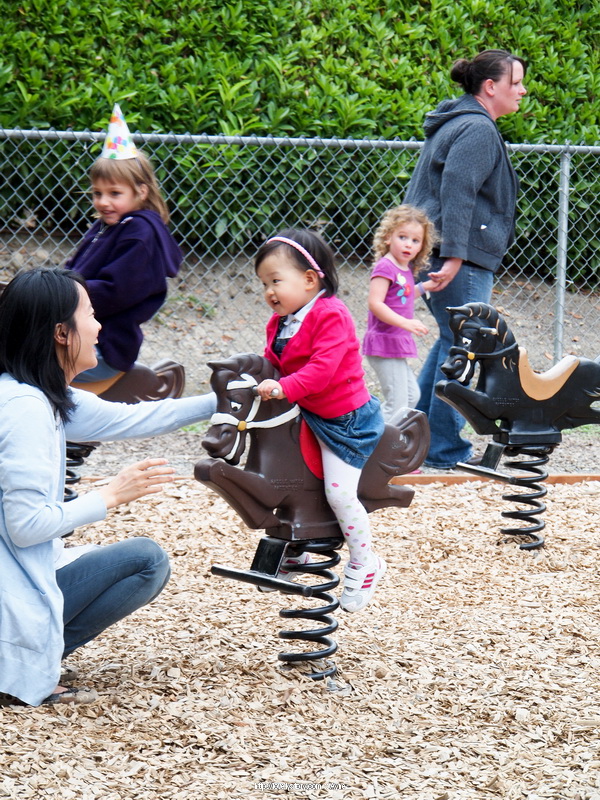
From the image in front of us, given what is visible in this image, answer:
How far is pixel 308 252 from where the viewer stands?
307 centimetres

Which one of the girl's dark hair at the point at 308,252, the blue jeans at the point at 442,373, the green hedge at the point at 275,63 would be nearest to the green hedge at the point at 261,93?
the green hedge at the point at 275,63

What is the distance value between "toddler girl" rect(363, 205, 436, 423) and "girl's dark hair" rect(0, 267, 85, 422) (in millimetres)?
2795

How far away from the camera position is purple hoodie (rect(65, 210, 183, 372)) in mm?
4254

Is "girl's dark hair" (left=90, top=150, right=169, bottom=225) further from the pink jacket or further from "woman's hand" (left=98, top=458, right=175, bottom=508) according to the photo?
"woman's hand" (left=98, top=458, right=175, bottom=508)

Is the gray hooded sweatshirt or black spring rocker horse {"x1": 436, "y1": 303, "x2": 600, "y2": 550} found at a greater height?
the gray hooded sweatshirt

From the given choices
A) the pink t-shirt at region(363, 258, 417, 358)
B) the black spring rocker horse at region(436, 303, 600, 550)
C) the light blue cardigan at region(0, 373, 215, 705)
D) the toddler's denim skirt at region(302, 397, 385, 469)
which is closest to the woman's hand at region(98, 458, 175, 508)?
the light blue cardigan at region(0, 373, 215, 705)

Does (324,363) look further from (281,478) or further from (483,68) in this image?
(483,68)

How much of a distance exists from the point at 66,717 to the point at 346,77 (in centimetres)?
694

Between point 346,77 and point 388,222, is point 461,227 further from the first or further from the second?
point 346,77

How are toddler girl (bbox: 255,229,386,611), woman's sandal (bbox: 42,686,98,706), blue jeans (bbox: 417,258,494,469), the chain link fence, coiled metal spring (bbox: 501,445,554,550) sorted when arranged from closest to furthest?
woman's sandal (bbox: 42,686,98,706) < toddler girl (bbox: 255,229,386,611) < coiled metal spring (bbox: 501,445,554,550) < blue jeans (bbox: 417,258,494,469) < the chain link fence

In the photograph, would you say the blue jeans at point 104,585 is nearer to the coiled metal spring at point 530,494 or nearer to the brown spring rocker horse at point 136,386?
the brown spring rocker horse at point 136,386

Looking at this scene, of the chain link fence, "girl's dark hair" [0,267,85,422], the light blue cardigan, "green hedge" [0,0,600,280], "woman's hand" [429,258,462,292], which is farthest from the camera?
"green hedge" [0,0,600,280]

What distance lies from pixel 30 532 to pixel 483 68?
12.8ft

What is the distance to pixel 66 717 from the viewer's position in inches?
111
